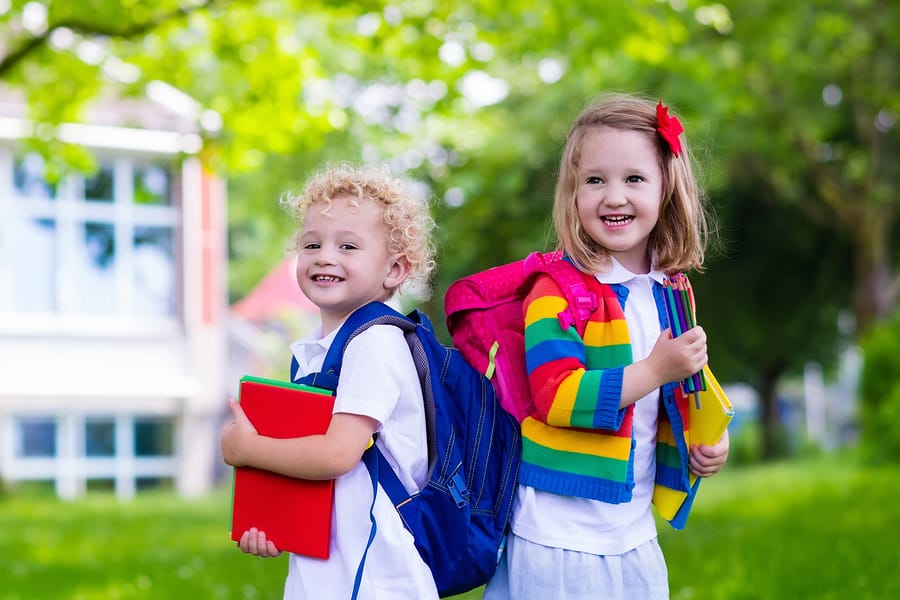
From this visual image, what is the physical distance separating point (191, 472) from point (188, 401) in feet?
5.24

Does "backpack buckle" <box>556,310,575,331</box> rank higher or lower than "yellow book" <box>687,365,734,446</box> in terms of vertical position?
higher

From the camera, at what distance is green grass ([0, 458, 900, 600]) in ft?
17.6

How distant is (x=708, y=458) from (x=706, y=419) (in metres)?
0.09

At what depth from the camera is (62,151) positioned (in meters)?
10.4

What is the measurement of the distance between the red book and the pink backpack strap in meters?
0.56

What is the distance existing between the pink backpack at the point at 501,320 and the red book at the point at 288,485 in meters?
0.40

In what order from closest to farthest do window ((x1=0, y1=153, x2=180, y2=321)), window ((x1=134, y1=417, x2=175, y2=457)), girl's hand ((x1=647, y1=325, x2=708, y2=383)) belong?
girl's hand ((x1=647, y1=325, x2=708, y2=383))
window ((x1=0, y1=153, x2=180, y2=321))
window ((x1=134, y1=417, x2=175, y2=457))

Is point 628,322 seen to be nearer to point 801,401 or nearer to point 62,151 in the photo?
point 62,151

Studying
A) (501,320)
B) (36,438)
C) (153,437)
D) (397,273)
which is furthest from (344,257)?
(153,437)

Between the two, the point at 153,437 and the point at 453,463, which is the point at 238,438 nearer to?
the point at 453,463

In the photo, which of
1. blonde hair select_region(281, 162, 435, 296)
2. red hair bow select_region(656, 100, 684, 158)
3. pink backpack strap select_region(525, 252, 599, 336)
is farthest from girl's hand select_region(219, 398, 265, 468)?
red hair bow select_region(656, 100, 684, 158)

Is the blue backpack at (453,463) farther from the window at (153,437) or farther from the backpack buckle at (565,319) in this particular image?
the window at (153,437)

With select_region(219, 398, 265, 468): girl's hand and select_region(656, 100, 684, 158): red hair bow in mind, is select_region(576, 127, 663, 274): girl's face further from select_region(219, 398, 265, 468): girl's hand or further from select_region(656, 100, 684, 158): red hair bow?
select_region(219, 398, 265, 468): girl's hand

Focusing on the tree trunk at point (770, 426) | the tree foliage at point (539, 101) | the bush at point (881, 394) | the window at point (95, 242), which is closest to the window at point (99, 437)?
the window at point (95, 242)
